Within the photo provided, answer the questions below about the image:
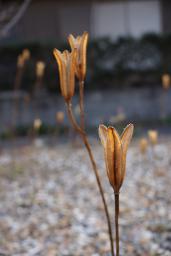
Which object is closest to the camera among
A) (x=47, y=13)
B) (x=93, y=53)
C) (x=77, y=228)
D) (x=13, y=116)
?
(x=77, y=228)

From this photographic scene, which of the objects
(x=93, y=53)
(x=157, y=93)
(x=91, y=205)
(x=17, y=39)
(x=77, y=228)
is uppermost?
(x=17, y=39)

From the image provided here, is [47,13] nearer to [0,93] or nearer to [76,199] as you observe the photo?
[0,93]

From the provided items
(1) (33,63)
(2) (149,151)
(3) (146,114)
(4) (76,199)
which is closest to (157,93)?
(3) (146,114)

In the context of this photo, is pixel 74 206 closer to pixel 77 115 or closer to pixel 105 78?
pixel 77 115

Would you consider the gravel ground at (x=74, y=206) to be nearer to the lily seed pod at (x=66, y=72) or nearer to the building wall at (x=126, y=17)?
the lily seed pod at (x=66, y=72)

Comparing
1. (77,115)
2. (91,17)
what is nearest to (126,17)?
(91,17)

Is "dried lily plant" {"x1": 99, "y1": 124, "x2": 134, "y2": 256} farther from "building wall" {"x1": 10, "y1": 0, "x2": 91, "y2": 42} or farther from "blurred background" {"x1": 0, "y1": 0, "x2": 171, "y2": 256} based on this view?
"building wall" {"x1": 10, "y1": 0, "x2": 91, "y2": 42}

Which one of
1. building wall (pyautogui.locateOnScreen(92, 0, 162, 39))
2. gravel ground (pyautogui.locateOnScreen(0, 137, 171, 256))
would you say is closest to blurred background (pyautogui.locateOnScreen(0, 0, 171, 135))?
building wall (pyautogui.locateOnScreen(92, 0, 162, 39))
